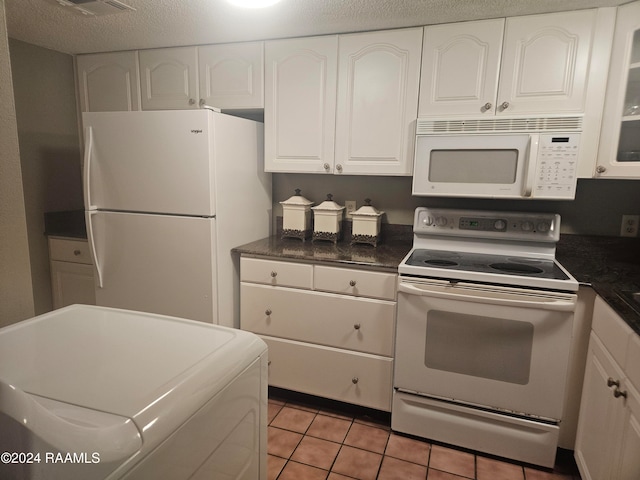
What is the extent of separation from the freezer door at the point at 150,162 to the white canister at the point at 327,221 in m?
0.65

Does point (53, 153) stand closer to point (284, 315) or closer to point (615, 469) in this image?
point (284, 315)

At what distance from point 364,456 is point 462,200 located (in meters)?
1.48

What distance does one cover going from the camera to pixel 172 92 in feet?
8.13

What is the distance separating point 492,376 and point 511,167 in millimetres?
974

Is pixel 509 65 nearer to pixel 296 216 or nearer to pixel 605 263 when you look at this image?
pixel 605 263

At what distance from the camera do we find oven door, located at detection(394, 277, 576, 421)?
169 centimetres

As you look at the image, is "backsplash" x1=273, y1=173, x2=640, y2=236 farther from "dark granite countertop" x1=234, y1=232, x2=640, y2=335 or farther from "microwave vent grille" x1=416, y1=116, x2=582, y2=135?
"microwave vent grille" x1=416, y1=116, x2=582, y2=135

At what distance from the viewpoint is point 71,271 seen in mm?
2627

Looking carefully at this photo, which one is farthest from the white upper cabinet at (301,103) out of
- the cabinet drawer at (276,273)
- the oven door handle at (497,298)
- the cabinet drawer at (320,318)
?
the oven door handle at (497,298)

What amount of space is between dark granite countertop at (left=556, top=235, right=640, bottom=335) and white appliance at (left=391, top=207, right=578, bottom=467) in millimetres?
106

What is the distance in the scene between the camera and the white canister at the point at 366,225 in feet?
7.63

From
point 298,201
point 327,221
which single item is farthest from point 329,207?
point 298,201

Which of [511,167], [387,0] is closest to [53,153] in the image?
[387,0]

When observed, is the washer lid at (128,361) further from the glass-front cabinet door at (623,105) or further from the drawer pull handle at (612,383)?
the glass-front cabinet door at (623,105)
